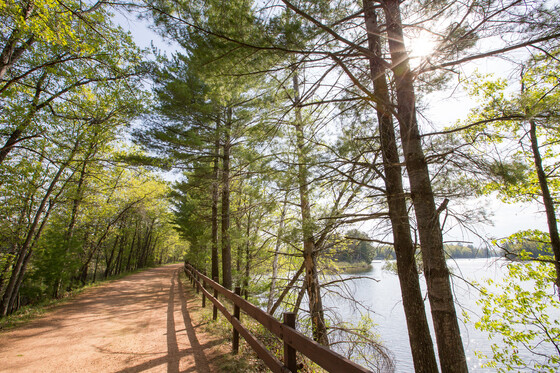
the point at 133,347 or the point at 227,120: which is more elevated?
the point at 227,120

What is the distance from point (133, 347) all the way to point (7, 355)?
80.3 inches

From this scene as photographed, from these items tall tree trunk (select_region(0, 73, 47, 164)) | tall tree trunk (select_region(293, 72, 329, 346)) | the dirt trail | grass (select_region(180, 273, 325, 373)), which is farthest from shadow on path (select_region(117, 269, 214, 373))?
tall tree trunk (select_region(0, 73, 47, 164))

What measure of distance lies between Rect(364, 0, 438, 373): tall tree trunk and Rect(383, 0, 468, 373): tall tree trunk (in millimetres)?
210

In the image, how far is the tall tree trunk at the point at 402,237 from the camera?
2.80 metres

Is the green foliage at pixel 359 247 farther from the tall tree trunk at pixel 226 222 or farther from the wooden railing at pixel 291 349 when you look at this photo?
the tall tree trunk at pixel 226 222

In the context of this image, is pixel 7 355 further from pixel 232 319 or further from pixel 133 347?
pixel 232 319

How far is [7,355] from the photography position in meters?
4.22

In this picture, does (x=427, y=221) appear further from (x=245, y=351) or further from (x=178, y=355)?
(x=178, y=355)

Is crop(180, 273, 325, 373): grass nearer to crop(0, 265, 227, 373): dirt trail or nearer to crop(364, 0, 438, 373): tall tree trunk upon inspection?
crop(0, 265, 227, 373): dirt trail

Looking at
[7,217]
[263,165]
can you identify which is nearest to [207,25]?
[263,165]

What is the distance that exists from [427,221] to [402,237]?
60 centimetres

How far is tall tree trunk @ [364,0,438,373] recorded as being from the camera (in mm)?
→ 2797

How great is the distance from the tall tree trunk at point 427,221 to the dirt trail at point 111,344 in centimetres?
307

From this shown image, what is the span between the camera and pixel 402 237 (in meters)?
3.14
